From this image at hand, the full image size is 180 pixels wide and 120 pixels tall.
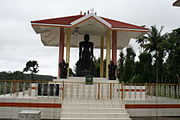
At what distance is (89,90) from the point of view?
10.8 m

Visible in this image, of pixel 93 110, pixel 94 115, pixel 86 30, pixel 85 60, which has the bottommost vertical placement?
pixel 94 115

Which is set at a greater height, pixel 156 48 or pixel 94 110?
pixel 156 48

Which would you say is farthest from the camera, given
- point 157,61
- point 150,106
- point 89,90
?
point 157,61

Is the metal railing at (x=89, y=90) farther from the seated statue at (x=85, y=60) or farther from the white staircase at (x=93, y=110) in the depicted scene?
the seated statue at (x=85, y=60)

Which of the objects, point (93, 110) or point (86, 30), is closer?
point (93, 110)

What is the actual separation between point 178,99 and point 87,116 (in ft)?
17.3

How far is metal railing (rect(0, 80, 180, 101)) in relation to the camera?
10227mm

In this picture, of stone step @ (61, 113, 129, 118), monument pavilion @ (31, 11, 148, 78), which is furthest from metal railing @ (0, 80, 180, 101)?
monument pavilion @ (31, 11, 148, 78)

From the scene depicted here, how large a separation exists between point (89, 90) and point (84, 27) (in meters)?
6.76

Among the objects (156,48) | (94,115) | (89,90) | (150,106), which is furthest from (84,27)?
(156,48)

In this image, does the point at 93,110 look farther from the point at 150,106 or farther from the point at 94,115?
the point at 150,106

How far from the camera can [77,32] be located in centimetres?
1686

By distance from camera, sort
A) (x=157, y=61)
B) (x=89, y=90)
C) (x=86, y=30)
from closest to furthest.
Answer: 1. (x=89, y=90)
2. (x=86, y=30)
3. (x=157, y=61)

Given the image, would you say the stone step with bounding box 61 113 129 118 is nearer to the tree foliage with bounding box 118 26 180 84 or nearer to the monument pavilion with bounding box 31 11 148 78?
the monument pavilion with bounding box 31 11 148 78
